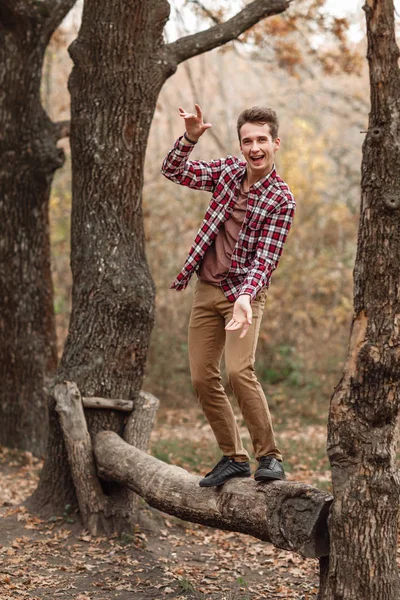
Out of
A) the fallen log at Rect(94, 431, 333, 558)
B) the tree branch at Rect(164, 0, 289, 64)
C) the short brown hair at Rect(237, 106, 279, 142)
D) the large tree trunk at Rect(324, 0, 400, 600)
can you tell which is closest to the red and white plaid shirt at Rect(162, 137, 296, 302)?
the short brown hair at Rect(237, 106, 279, 142)

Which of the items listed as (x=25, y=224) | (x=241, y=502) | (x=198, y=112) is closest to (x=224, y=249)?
(x=198, y=112)

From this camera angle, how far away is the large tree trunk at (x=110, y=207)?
6.32 metres

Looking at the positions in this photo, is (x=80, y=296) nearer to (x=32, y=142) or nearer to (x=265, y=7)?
(x=32, y=142)

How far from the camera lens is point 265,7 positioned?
22.6 ft

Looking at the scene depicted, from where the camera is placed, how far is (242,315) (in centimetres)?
395

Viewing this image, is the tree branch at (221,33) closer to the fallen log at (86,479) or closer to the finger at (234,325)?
the fallen log at (86,479)

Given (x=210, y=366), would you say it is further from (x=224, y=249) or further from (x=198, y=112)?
(x=198, y=112)

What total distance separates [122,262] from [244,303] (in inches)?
101

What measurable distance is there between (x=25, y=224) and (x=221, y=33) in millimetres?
3007

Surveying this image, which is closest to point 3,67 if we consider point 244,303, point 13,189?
point 13,189

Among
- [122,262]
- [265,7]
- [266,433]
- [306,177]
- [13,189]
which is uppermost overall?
[306,177]

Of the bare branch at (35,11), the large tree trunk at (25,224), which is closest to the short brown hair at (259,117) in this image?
the large tree trunk at (25,224)

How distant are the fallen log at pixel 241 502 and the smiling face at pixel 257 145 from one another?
1827mm

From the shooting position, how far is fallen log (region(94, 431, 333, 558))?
13.2 feet
